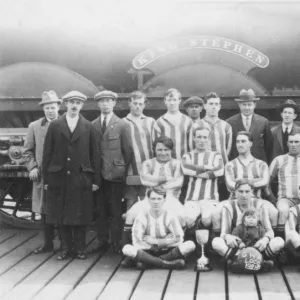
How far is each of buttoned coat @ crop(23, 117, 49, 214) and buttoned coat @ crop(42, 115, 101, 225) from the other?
0.36 metres

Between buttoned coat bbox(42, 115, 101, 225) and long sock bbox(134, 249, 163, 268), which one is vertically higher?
buttoned coat bbox(42, 115, 101, 225)

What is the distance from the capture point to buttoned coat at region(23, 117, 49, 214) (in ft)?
17.6

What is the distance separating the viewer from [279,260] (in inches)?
183

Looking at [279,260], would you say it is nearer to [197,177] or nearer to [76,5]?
[197,177]

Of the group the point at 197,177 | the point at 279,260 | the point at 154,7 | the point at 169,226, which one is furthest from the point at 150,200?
the point at 154,7

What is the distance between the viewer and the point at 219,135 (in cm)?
535

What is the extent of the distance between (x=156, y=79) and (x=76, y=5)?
1235 mm

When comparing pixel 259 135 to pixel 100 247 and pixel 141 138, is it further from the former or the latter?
pixel 100 247

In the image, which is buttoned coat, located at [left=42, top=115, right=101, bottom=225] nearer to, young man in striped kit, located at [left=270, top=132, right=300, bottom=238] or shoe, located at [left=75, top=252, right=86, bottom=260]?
shoe, located at [left=75, top=252, right=86, bottom=260]

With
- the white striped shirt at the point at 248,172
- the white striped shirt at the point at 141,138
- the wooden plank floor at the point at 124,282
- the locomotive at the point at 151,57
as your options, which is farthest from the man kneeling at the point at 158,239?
the locomotive at the point at 151,57

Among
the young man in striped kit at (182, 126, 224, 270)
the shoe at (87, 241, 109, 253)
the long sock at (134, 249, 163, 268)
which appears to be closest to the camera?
the long sock at (134, 249, 163, 268)

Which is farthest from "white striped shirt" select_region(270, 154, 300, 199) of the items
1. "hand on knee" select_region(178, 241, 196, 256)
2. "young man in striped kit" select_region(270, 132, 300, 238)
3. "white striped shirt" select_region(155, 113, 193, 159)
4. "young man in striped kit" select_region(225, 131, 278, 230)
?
"hand on knee" select_region(178, 241, 196, 256)

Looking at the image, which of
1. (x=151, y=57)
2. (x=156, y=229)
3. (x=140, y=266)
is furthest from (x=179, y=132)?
(x=140, y=266)

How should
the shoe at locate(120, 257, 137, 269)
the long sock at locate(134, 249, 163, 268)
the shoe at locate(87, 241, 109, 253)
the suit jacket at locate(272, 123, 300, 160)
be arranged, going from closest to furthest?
1. the long sock at locate(134, 249, 163, 268)
2. the shoe at locate(120, 257, 137, 269)
3. the shoe at locate(87, 241, 109, 253)
4. the suit jacket at locate(272, 123, 300, 160)
